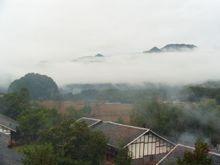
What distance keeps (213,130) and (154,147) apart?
30.1 feet

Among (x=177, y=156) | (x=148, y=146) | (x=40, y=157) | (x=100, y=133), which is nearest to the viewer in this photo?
(x=40, y=157)

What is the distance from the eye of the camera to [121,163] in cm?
3072

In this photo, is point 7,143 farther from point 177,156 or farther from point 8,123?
point 177,156

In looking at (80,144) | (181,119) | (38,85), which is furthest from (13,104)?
(38,85)

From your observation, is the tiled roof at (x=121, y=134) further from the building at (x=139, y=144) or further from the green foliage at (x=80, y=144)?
the green foliage at (x=80, y=144)

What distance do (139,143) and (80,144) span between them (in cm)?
996

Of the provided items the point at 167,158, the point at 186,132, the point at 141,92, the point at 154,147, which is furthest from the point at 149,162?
the point at 141,92

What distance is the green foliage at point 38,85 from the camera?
99369 millimetres

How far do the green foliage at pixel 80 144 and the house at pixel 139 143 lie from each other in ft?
22.3

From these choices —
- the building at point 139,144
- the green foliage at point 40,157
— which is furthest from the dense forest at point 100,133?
the building at point 139,144

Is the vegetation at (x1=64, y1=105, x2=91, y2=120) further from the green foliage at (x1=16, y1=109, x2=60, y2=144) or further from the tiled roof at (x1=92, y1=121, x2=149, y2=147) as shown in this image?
the tiled roof at (x1=92, y1=121, x2=149, y2=147)

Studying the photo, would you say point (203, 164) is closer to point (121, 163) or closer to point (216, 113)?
point (121, 163)

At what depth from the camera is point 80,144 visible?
3178 cm

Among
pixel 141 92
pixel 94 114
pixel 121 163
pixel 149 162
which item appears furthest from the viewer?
pixel 141 92
